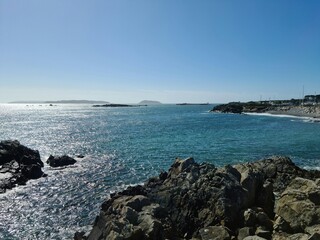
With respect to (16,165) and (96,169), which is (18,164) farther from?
(96,169)

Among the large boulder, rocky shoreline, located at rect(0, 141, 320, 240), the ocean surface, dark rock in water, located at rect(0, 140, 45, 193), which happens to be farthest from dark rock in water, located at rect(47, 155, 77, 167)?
the large boulder

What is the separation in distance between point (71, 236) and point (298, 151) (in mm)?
Result: 40303

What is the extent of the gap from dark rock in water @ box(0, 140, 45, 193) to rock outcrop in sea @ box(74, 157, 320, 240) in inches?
718

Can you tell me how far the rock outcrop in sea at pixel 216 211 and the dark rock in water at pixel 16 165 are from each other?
18232 mm

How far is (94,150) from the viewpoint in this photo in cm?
6041

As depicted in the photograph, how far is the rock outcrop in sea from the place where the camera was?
15.7 metres

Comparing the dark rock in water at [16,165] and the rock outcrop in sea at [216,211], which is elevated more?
the rock outcrop in sea at [216,211]

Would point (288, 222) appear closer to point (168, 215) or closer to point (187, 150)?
point (168, 215)

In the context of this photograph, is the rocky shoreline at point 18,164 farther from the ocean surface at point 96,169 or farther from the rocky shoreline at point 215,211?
the rocky shoreline at point 215,211

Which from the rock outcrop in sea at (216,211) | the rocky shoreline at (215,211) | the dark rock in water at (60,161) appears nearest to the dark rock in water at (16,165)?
the dark rock in water at (60,161)

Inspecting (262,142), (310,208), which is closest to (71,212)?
(310,208)

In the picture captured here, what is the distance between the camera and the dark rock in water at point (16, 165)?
3747 centimetres

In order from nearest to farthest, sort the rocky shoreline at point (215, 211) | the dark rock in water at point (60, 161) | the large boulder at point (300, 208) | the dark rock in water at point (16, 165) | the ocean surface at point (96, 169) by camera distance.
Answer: the large boulder at point (300, 208) < the rocky shoreline at point (215, 211) < the ocean surface at point (96, 169) < the dark rock in water at point (16, 165) < the dark rock in water at point (60, 161)

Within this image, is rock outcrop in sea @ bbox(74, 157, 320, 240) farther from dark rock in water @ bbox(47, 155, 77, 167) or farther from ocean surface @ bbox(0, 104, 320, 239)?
dark rock in water @ bbox(47, 155, 77, 167)
